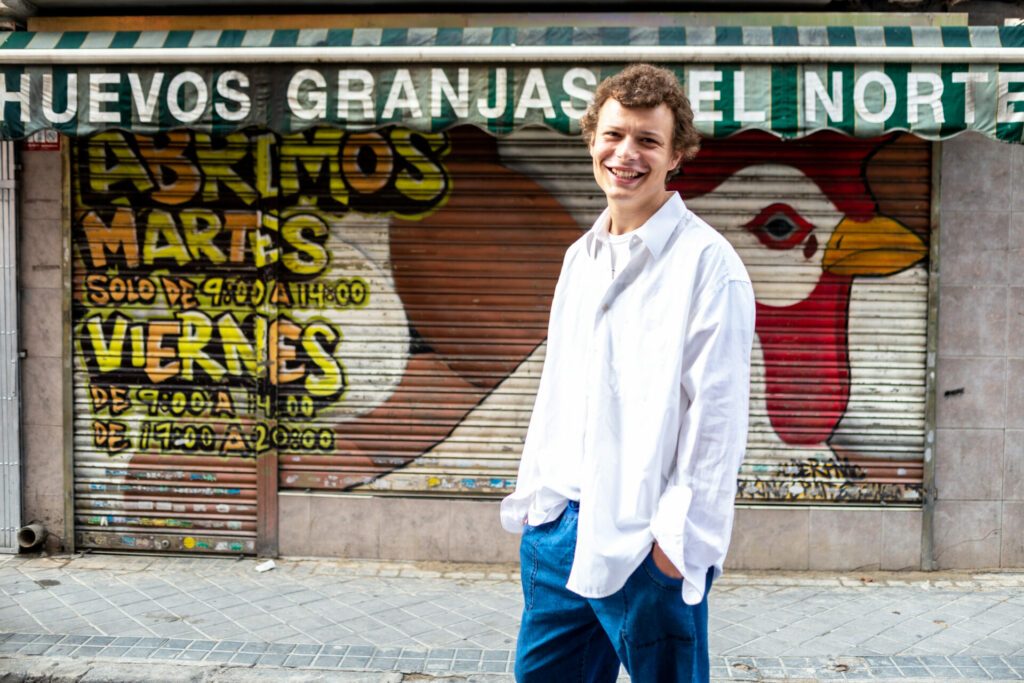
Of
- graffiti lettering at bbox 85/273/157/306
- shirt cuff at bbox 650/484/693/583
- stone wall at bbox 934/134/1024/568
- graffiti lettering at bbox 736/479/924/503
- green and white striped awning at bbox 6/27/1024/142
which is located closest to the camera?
shirt cuff at bbox 650/484/693/583

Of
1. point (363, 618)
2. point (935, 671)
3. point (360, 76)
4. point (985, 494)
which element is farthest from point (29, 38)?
point (985, 494)

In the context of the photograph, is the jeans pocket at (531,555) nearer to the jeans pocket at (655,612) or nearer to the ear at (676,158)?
the jeans pocket at (655,612)

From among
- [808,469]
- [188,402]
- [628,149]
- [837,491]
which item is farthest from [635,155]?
[188,402]

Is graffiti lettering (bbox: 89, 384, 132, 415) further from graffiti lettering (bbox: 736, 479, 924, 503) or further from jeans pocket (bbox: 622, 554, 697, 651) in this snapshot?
jeans pocket (bbox: 622, 554, 697, 651)

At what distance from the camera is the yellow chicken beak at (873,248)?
5.95 meters

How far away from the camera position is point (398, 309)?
616cm

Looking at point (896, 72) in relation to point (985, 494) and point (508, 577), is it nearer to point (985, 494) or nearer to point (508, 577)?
point (985, 494)

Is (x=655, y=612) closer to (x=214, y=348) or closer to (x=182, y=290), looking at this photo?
(x=214, y=348)

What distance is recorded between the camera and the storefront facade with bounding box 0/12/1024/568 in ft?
19.7

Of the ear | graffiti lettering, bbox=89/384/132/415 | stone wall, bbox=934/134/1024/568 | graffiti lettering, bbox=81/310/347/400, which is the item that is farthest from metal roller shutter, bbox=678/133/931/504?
graffiti lettering, bbox=89/384/132/415

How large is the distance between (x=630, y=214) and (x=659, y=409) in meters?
0.59

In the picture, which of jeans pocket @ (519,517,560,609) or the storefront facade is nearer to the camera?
jeans pocket @ (519,517,560,609)

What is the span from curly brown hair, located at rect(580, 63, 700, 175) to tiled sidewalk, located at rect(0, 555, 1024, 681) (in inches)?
116

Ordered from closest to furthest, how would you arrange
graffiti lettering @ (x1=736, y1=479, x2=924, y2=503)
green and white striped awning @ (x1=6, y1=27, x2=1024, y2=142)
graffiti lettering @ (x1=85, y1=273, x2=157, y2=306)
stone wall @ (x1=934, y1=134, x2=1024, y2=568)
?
1. green and white striped awning @ (x1=6, y1=27, x2=1024, y2=142)
2. stone wall @ (x1=934, y1=134, x2=1024, y2=568)
3. graffiti lettering @ (x1=736, y1=479, x2=924, y2=503)
4. graffiti lettering @ (x1=85, y1=273, x2=157, y2=306)
